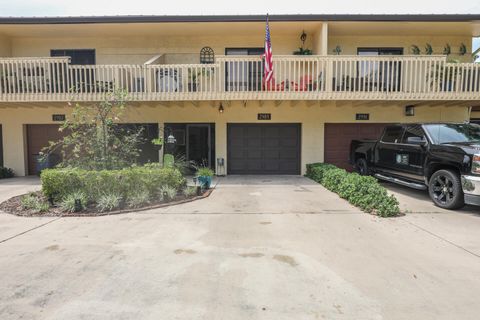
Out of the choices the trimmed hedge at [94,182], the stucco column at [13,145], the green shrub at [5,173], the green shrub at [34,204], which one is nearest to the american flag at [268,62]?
the trimmed hedge at [94,182]

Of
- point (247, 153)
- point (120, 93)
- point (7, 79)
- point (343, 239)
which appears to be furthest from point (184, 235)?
point (7, 79)

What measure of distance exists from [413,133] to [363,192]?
2.51 m

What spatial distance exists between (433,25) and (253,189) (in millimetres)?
9379

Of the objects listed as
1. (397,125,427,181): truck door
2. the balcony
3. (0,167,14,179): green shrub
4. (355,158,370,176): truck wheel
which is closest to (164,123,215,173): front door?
the balcony

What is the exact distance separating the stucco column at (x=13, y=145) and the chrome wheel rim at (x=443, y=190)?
49.6 feet

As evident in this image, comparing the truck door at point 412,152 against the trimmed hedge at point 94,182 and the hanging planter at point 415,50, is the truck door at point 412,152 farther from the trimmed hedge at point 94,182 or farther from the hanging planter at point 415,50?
the trimmed hedge at point 94,182

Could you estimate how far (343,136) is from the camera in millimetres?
13133

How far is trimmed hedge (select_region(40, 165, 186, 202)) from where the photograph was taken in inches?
293

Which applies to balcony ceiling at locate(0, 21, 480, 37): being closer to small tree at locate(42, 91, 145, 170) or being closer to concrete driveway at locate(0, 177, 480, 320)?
small tree at locate(42, 91, 145, 170)

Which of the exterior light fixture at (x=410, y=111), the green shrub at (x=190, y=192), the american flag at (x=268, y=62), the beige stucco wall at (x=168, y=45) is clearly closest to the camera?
the green shrub at (x=190, y=192)

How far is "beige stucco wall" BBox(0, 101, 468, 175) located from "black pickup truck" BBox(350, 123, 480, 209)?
3.18 m

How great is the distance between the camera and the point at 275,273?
12.4ft

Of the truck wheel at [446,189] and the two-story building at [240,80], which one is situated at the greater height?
the two-story building at [240,80]

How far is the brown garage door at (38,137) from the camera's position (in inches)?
520
